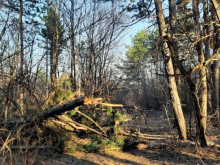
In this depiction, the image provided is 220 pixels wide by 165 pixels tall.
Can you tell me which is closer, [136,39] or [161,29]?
[161,29]

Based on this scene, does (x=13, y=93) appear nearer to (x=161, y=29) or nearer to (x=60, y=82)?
(x=60, y=82)

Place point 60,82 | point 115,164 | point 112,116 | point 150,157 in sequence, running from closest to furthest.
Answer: point 115,164 < point 150,157 < point 60,82 < point 112,116

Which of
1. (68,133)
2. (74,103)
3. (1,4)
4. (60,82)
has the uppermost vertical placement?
(1,4)

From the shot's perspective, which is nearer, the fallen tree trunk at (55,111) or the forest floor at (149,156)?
the fallen tree trunk at (55,111)

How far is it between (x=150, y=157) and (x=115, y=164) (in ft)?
3.75

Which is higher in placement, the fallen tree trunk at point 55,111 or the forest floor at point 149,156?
the fallen tree trunk at point 55,111

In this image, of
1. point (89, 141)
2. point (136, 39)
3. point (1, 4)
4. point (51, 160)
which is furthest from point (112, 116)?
point (136, 39)

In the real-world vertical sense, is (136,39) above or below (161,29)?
above

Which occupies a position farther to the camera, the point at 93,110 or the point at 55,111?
the point at 93,110

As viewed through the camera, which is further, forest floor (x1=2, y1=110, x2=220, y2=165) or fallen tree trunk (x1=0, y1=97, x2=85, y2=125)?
forest floor (x1=2, y1=110, x2=220, y2=165)

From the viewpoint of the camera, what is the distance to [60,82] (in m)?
7.07

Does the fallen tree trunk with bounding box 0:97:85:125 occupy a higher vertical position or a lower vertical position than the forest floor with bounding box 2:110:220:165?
higher

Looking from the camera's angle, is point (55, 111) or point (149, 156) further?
point (149, 156)

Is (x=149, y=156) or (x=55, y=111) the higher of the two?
(x=55, y=111)
